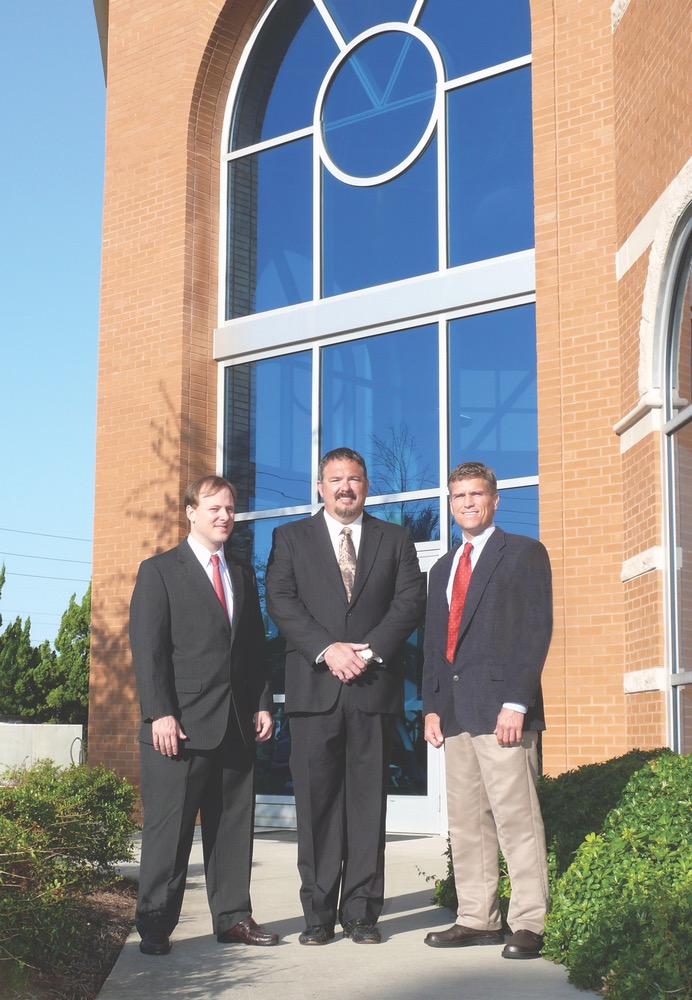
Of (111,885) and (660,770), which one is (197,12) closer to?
(111,885)

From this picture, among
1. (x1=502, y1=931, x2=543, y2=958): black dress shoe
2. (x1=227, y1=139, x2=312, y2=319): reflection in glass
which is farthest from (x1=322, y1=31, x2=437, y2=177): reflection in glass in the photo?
(x1=502, y1=931, x2=543, y2=958): black dress shoe

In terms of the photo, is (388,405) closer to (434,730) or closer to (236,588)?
(236,588)

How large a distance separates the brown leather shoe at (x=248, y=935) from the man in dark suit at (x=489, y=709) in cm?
73

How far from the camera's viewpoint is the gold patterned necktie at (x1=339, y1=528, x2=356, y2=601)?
5574 mm

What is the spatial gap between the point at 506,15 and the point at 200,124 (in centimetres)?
342

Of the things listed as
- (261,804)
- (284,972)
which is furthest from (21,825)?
(261,804)

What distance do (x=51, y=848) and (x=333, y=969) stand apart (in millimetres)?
1557

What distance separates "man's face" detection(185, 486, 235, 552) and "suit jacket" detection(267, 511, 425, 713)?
34 cm

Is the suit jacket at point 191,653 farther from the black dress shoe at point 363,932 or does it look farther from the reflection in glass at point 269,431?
the reflection in glass at point 269,431

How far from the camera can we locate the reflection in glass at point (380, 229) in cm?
1105

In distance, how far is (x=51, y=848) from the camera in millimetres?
5551

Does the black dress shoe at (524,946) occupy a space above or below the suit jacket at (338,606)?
below

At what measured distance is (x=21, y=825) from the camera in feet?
17.8

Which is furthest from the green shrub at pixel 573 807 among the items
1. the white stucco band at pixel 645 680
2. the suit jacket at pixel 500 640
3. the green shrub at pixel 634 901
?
the white stucco band at pixel 645 680
